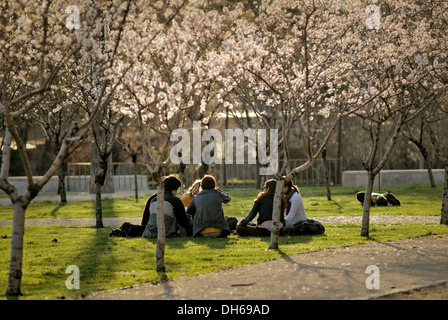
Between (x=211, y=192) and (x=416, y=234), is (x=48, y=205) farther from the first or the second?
(x=416, y=234)

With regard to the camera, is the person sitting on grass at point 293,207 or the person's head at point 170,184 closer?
the person's head at point 170,184

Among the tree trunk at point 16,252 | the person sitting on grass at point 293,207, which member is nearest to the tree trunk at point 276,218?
the person sitting on grass at point 293,207

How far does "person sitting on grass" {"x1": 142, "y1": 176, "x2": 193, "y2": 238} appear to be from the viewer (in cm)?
1398

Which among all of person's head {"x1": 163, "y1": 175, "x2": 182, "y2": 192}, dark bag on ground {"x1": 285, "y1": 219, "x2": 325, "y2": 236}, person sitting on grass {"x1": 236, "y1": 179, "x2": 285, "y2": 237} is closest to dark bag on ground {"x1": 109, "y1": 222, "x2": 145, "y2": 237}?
person's head {"x1": 163, "y1": 175, "x2": 182, "y2": 192}

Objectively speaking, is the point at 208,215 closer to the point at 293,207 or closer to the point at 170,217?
the point at 170,217

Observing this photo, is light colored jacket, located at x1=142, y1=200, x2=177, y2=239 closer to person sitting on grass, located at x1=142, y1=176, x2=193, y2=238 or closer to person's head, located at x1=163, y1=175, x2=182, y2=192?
person sitting on grass, located at x1=142, y1=176, x2=193, y2=238

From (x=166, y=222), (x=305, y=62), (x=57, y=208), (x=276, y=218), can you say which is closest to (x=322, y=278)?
(x=276, y=218)

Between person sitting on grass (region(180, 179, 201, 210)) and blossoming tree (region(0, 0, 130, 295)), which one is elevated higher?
blossoming tree (region(0, 0, 130, 295))

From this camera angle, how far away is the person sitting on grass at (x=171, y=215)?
13977 mm
